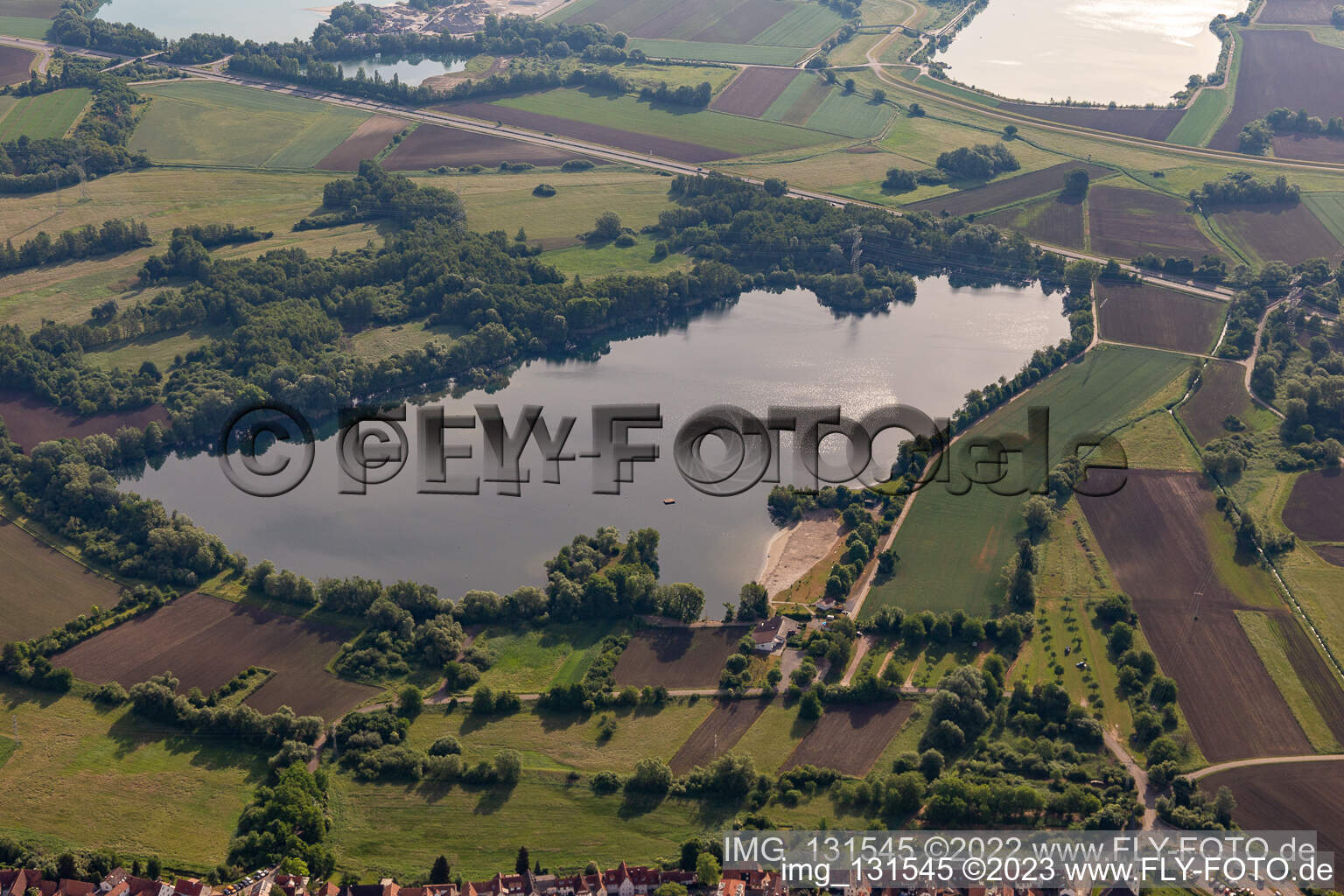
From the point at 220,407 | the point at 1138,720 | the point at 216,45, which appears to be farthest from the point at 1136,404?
the point at 216,45

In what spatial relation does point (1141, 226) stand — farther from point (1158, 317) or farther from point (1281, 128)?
point (1281, 128)

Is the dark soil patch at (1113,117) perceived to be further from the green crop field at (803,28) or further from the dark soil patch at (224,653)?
the dark soil patch at (224,653)

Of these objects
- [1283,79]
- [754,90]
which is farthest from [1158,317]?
[1283,79]

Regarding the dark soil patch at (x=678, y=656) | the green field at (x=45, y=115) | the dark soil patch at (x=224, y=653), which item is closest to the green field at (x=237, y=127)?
the green field at (x=45, y=115)

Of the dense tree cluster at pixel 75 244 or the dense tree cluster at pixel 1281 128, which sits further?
the dense tree cluster at pixel 1281 128

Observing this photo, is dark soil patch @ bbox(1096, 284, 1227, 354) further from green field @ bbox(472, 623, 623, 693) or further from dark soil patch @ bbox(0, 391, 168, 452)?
dark soil patch @ bbox(0, 391, 168, 452)

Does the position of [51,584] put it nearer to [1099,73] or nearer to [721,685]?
[721,685]
